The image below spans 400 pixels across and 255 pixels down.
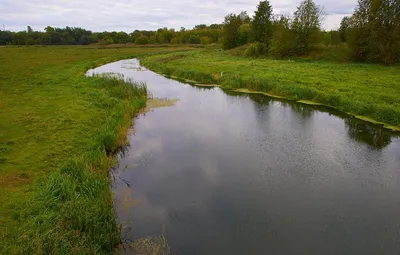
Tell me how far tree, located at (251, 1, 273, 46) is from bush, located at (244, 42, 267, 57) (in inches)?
117

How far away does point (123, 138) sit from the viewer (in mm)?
13477

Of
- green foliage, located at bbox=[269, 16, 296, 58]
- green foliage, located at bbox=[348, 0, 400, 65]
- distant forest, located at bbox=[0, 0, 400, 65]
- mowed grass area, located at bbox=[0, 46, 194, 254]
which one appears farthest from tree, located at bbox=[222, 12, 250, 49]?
mowed grass area, located at bbox=[0, 46, 194, 254]

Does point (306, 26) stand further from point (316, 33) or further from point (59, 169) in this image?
point (59, 169)

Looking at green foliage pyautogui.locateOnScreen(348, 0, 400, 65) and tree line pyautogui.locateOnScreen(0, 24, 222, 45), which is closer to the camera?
green foliage pyautogui.locateOnScreen(348, 0, 400, 65)

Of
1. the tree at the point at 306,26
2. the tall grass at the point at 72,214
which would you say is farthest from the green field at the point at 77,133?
the tree at the point at 306,26

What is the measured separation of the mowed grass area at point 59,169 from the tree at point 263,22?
117 ft

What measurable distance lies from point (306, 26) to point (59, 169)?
39623 millimetres

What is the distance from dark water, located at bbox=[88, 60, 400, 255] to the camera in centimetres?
750

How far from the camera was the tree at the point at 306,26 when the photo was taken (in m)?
40.5

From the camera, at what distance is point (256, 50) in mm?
45906

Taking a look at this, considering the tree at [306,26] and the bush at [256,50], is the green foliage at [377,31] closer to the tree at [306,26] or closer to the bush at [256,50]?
the tree at [306,26]

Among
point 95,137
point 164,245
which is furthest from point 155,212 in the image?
point 95,137

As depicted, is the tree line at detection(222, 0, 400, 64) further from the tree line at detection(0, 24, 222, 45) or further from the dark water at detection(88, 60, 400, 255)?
the tree line at detection(0, 24, 222, 45)

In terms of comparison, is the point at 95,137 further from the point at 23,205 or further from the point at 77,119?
the point at 23,205
